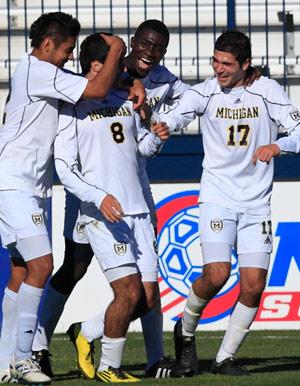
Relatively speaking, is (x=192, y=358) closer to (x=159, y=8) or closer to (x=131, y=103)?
(x=131, y=103)

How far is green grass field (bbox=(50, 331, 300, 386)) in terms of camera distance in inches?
307

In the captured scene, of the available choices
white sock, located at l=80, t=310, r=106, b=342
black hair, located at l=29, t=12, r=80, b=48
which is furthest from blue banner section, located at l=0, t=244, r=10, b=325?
black hair, located at l=29, t=12, r=80, b=48

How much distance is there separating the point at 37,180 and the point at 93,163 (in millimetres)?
329

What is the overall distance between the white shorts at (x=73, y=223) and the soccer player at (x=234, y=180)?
0.73 metres

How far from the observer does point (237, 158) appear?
8328 mm

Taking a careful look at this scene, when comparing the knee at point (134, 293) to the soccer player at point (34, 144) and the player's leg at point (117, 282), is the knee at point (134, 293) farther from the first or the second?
the soccer player at point (34, 144)

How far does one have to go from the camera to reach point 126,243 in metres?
7.74

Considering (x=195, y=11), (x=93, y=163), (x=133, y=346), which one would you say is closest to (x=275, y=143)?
(x=93, y=163)

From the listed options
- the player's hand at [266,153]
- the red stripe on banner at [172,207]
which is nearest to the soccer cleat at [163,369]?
the player's hand at [266,153]

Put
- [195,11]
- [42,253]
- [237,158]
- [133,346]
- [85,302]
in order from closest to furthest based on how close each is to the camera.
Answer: [42,253], [237,158], [133,346], [85,302], [195,11]

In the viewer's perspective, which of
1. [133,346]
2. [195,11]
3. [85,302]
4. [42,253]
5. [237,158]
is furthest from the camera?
[195,11]

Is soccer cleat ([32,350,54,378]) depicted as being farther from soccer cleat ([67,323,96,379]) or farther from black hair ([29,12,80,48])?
black hair ([29,12,80,48])

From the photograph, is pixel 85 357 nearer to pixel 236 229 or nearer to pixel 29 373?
pixel 29 373

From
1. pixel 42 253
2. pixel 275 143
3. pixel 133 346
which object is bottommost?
pixel 133 346
